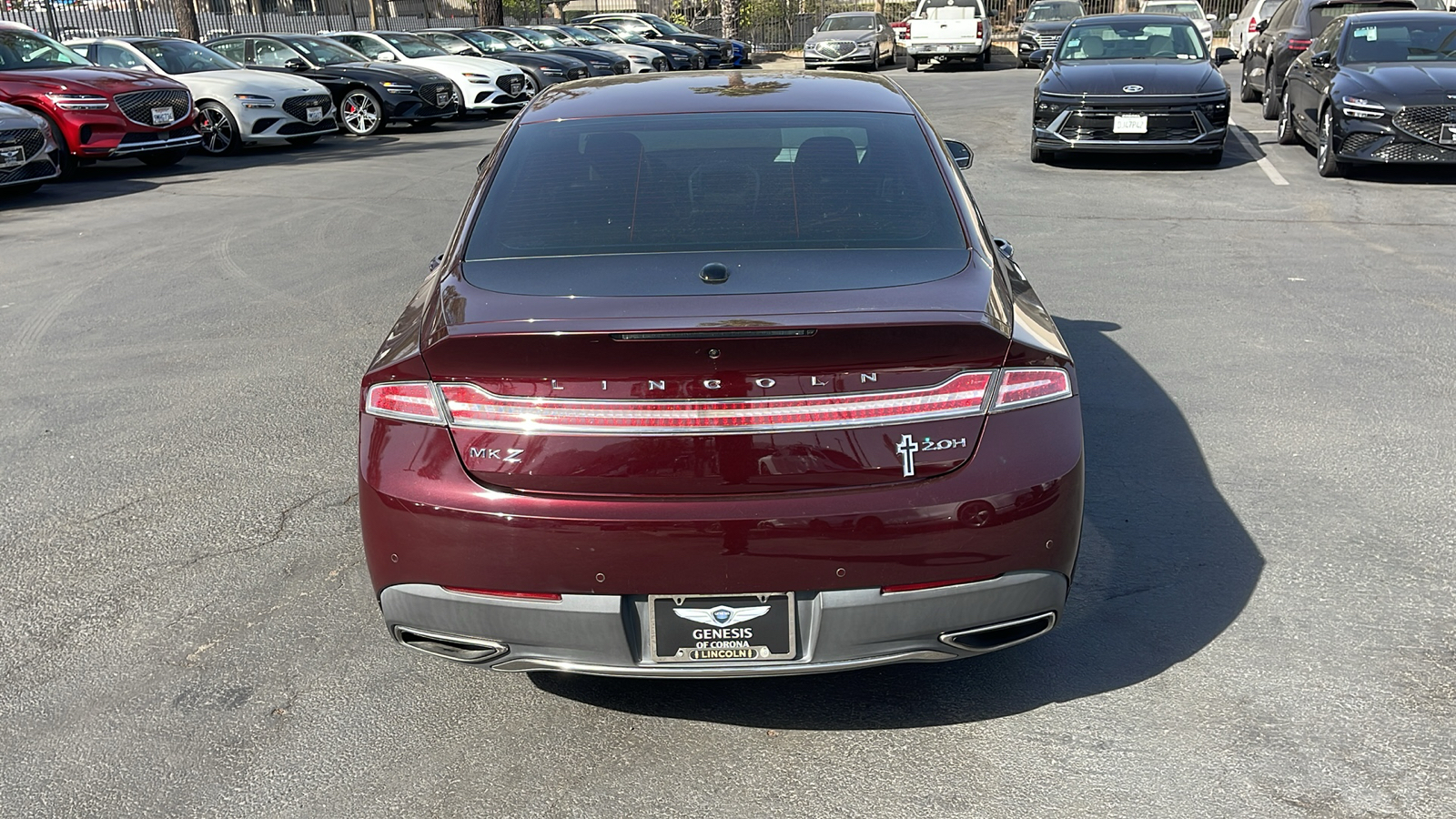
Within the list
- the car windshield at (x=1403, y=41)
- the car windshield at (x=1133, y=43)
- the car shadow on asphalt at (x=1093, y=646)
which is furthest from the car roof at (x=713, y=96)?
the car windshield at (x=1133, y=43)

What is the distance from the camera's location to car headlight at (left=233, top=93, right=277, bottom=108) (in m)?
16.2

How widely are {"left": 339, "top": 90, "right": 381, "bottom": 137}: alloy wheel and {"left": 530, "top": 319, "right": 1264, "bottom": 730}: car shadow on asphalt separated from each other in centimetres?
1591

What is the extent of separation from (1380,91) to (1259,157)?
2.60 metres

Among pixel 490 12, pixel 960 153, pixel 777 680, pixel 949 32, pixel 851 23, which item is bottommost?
pixel 777 680

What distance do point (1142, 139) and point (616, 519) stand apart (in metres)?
11.4

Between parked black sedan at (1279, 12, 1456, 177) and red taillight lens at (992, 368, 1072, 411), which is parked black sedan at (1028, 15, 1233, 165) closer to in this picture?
parked black sedan at (1279, 12, 1456, 177)

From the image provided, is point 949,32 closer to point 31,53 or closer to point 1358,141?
point 1358,141

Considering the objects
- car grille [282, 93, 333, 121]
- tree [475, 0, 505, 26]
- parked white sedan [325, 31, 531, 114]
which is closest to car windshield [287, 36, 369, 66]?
parked white sedan [325, 31, 531, 114]

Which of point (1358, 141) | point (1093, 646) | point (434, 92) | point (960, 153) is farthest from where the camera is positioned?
point (434, 92)

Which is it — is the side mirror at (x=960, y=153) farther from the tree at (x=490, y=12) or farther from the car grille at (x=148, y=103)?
the tree at (x=490, y=12)

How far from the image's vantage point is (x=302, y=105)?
1677 cm

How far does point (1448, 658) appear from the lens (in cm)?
355

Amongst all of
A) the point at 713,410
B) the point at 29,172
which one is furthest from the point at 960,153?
the point at 29,172

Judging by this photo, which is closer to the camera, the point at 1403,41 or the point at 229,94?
the point at 1403,41
